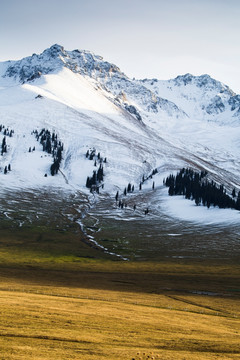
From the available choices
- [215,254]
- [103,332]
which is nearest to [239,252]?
[215,254]

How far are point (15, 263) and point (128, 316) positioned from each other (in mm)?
59248

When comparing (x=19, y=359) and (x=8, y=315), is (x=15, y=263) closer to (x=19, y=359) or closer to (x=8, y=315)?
(x=8, y=315)

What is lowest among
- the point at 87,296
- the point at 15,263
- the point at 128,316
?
the point at 15,263

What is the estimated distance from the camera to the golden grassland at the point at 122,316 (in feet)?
70.1

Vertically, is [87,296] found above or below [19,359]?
below

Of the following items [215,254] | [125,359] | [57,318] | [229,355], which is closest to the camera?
[125,359]

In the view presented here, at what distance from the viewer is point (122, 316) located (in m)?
31.4

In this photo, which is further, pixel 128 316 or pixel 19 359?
pixel 128 316

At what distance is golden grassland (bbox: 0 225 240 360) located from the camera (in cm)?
2136

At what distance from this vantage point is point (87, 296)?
44625 mm

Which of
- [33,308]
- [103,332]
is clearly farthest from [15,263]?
[103,332]

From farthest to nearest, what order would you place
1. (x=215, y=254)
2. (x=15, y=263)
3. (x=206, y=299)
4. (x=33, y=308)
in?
(x=215, y=254) → (x=15, y=263) → (x=206, y=299) → (x=33, y=308)

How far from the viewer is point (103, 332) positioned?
986 inches

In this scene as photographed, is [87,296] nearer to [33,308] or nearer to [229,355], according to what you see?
[33,308]
